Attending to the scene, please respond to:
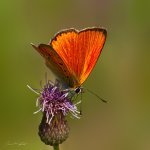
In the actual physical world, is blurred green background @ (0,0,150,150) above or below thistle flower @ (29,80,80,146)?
above

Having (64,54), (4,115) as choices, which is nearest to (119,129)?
(4,115)

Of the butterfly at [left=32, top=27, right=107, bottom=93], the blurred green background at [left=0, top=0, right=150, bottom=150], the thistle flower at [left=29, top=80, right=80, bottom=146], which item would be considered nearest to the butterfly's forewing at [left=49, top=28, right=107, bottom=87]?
the butterfly at [left=32, top=27, right=107, bottom=93]

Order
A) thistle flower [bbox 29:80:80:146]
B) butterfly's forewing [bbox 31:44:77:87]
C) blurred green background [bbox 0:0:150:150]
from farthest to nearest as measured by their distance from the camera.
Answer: blurred green background [bbox 0:0:150:150]
thistle flower [bbox 29:80:80:146]
butterfly's forewing [bbox 31:44:77:87]

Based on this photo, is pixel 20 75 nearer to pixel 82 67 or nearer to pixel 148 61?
pixel 148 61

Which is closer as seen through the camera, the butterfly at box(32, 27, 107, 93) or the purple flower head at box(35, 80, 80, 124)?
the butterfly at box(32, 27, 107, 93)

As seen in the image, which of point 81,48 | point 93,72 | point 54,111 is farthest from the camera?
point 93,72

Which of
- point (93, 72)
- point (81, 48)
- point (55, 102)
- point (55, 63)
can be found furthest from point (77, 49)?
point (93, 72)

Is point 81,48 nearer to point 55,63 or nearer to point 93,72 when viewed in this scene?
point 55,63

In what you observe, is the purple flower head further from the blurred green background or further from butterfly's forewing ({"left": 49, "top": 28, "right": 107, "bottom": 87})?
the blurred green background
